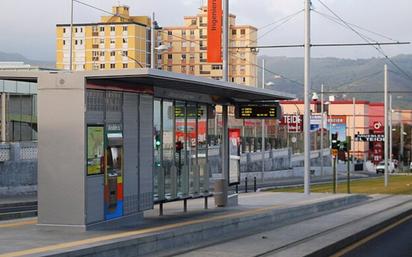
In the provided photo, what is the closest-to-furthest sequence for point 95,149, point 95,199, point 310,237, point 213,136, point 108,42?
point 95,199, point 95,149, point 310,237, point 213,136, point 108,42

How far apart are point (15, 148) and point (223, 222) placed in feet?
77.9

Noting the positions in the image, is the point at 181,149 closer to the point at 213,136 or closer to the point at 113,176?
the point at 213,136

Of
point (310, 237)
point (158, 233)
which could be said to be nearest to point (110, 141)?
point (158, 233)

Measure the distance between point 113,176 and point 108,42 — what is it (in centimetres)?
4732

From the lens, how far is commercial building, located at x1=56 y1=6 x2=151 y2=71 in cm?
5919

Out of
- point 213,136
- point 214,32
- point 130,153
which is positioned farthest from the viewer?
point 214,32

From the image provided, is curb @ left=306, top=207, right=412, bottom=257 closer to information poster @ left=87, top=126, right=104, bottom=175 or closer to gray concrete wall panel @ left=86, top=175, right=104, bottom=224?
gray concrete wall panel @ left=86, top=175, right=104, bottom=224

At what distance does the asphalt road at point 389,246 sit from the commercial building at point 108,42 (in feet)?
128

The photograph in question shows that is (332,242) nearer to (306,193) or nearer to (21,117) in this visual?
(306,193)

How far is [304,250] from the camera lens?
14070mm

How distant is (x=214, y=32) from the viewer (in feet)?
80.2

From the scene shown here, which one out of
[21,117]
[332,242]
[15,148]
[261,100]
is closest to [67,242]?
[332,242]

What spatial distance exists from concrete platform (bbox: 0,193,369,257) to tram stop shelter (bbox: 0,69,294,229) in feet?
1.72

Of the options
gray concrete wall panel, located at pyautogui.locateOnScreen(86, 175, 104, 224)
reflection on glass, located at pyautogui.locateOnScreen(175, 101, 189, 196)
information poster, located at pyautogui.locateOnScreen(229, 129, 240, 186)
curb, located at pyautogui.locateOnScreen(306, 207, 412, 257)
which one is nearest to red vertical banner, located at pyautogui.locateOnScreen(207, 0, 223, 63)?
information poster, located at pyautogui.locateOnScreen(229, 129, 240, 186)
